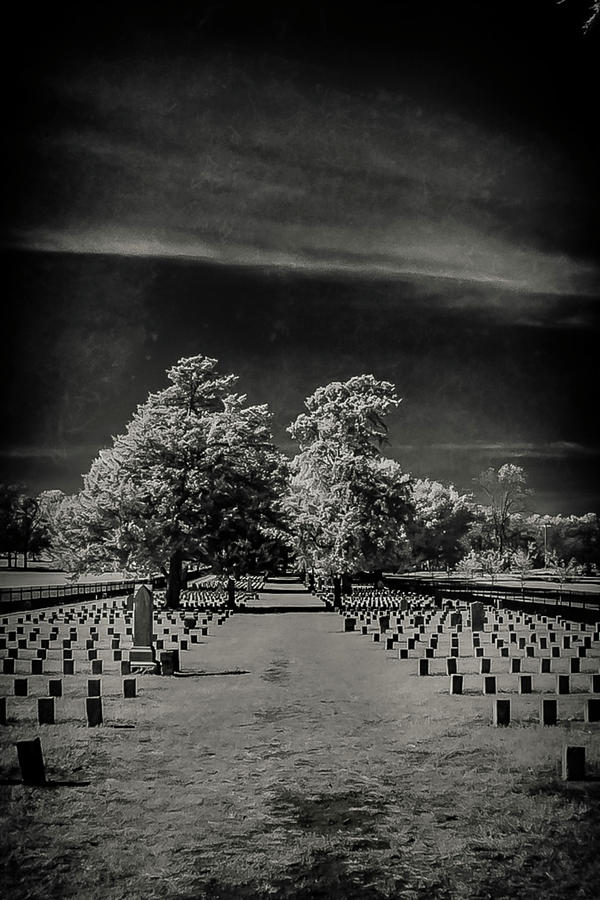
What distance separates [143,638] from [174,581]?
61.0 feet

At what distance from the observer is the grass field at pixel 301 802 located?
506 cm

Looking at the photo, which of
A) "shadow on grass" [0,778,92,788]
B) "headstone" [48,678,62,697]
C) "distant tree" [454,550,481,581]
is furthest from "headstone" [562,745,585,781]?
"distant tree" [454,550,481,581]

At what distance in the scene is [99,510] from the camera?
3353 cm

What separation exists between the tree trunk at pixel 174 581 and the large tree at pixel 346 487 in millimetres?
5579

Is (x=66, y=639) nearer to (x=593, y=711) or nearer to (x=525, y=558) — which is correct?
(x=593, y=711)

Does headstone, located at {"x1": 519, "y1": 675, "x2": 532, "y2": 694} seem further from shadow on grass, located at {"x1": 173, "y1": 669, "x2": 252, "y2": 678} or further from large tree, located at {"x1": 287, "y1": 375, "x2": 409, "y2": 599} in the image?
large tree, located at {"x1": 287, "y1": 375, "x2": 409, "y2": 599}

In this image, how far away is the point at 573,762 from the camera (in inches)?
A: 281

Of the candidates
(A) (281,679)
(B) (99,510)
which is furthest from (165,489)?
(A) (281,679)

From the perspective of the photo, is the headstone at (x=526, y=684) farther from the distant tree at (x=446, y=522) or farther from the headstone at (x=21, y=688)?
the distant tree at (x=446, y=522)

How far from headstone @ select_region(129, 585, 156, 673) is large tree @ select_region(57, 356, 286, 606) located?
58.3 ft

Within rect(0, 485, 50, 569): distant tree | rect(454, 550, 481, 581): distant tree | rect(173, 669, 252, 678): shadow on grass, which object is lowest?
rect(454, 550, 481, 581): distant tree

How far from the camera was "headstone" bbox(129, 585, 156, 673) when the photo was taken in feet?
47.1

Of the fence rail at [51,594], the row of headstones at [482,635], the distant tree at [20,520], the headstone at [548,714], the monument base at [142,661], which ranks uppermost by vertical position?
the distant tree at [20,520]

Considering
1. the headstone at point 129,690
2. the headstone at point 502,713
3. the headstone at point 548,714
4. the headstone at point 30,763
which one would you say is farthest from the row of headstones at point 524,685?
the headstone at point 30,763
